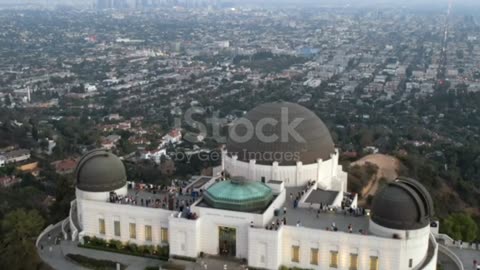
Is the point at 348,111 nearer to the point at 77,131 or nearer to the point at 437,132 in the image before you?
the point at 437,132

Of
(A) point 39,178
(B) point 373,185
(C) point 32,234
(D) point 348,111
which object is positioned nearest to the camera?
(C) point 32,234

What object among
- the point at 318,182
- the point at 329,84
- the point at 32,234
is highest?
the point at 318,182

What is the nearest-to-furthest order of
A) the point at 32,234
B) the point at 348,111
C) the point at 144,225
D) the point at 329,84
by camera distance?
the point at 144,225
the point at 32,234
the point at 348,111
the point at 329,84

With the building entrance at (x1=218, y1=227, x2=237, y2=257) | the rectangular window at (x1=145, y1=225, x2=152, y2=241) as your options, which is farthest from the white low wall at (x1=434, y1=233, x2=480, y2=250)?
the rectangular window at (x1=145, y1=225, x2=152, y2=241)

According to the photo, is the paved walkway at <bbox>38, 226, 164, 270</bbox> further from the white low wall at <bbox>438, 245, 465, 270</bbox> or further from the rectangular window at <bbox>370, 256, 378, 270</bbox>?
the white low wall at <bbox>438, 245, 465, 270</bbox>

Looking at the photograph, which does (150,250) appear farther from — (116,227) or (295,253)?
(295,253)

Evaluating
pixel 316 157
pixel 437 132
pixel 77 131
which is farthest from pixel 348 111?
pixel 316 157

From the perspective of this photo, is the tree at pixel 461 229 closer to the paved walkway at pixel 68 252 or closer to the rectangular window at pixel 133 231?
the paved walkway at pixel 68 252
